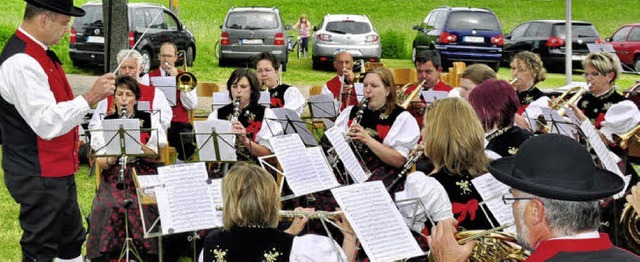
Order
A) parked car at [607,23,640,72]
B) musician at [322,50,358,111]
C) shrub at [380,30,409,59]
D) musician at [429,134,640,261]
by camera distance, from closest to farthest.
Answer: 1. musician at [429,134,640,261]
2. musician at [322,50,358,111]
3. parked car at [607,23,640,72]
4. shrub at [380,30,409,59]

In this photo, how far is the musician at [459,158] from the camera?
3965 mm

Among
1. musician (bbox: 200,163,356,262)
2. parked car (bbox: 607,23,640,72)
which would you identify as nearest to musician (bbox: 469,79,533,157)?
musician (bbox: 200,163,356,262)

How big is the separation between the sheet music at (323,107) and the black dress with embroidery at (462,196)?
3.30 meters

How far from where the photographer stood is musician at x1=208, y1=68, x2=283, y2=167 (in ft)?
19.3

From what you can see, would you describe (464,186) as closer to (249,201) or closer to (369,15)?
(249,201)

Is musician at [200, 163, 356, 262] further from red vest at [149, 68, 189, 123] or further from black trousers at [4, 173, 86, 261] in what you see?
red vest at [149, 68, 189, 123]

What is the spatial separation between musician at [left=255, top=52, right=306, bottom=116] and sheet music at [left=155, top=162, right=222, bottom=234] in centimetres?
298

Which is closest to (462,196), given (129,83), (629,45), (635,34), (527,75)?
(129,83)

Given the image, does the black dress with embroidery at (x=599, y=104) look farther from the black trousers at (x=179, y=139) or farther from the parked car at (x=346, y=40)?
the parked car at (x=346, y=40)

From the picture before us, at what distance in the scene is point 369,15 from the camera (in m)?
30.3

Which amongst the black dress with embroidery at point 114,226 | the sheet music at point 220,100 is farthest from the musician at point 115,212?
the sheet music at point 220,100

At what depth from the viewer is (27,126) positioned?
4.14m

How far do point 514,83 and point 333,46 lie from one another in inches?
427

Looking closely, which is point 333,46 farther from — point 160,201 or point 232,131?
point 160,201
